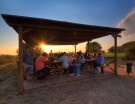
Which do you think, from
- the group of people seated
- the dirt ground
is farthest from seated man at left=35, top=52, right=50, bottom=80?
the dirt ground

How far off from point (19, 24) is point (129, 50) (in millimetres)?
21736

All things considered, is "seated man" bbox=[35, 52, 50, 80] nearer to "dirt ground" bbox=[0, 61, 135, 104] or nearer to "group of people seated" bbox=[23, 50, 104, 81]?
"group of people seated" bbox=[23, 50, 104, 81]

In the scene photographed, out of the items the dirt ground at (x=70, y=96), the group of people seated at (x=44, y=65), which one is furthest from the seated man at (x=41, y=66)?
the dirt ground at (x=70, y=96)

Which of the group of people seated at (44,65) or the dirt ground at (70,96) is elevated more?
the group of people seated at (44,65)

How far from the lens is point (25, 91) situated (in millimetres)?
4953

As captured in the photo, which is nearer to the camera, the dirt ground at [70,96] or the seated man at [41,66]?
the dirt ground at [70,96]

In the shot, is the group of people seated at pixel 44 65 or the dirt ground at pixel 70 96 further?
the group of people seated at pixel 44 65

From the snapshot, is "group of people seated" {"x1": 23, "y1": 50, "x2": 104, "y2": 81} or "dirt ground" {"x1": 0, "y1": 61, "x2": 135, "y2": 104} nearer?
"dirt ground" {"x1": 0, "y1": 61, "x2": 135, "y2": 104}

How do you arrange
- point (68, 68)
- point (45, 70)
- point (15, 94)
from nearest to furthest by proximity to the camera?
point (15, 94) → point (45, 70) → point (68, 68)

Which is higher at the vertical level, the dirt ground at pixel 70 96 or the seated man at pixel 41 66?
the seated man at pixel 41 66

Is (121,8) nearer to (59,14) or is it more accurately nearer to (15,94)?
(59,14)

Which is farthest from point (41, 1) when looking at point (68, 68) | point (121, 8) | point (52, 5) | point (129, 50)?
point (129, 50)

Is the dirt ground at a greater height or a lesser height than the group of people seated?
lesser

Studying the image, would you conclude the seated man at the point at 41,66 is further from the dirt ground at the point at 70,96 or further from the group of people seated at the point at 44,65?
the dirt ground at the point at 70,96
